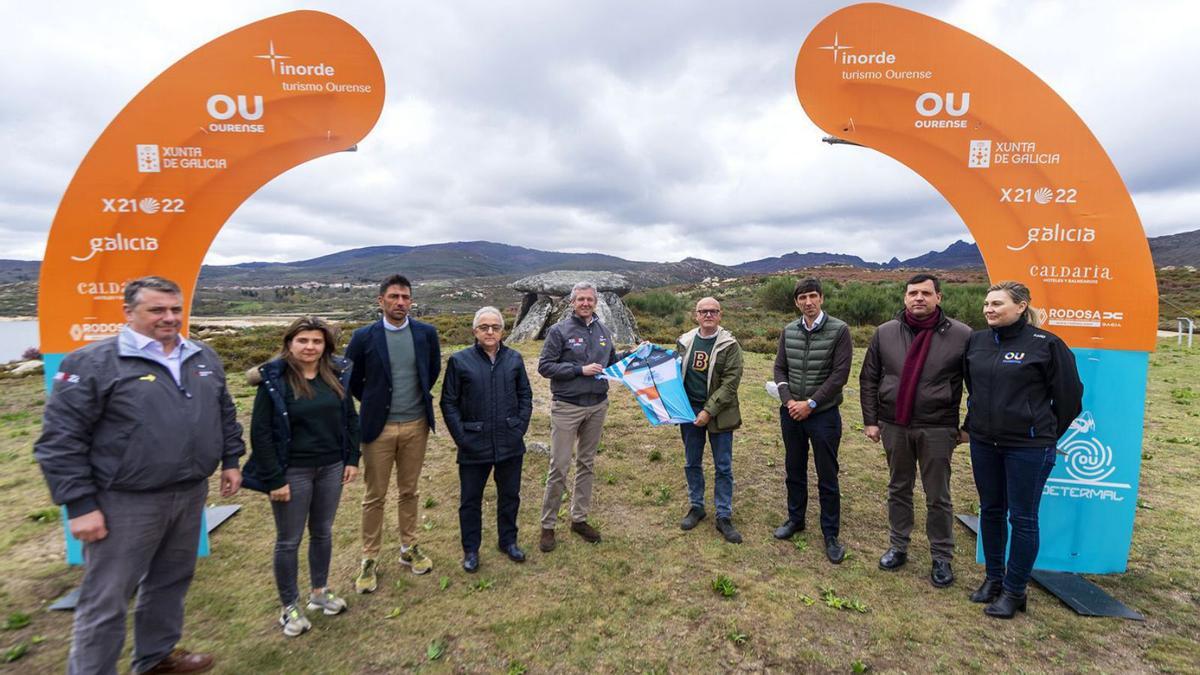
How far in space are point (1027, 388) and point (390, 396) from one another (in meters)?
4.61

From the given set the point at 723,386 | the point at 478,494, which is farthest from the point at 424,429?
the point at 723,386

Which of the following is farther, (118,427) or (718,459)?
(718,459)

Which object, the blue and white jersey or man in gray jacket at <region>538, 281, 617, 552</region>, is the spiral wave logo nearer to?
the blue and white jersey

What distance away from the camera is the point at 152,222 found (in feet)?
14.4

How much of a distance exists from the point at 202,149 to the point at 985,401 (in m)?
6.52

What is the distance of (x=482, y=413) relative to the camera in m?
4.24

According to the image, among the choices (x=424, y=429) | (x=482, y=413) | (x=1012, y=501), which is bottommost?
(x=1012, y=501)

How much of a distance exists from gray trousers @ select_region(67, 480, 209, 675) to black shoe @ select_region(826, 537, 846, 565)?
478cm

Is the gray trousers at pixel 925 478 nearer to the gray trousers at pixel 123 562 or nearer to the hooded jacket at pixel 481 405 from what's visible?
the hooded jacket at pixel 481 405

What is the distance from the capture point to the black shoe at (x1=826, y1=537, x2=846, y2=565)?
14.9ft

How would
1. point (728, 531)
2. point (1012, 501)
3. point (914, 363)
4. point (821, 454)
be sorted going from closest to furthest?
point (1012, 501)
point (914, 363)
point (821, 454)
point (728, 531)

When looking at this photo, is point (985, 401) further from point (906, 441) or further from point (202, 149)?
point (202, 149)

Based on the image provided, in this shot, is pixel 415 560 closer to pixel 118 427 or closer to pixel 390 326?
pixel 390 326

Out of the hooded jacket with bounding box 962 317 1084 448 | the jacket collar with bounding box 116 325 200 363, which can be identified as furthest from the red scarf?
the jacket collar with bounding box 116 325 200 363
